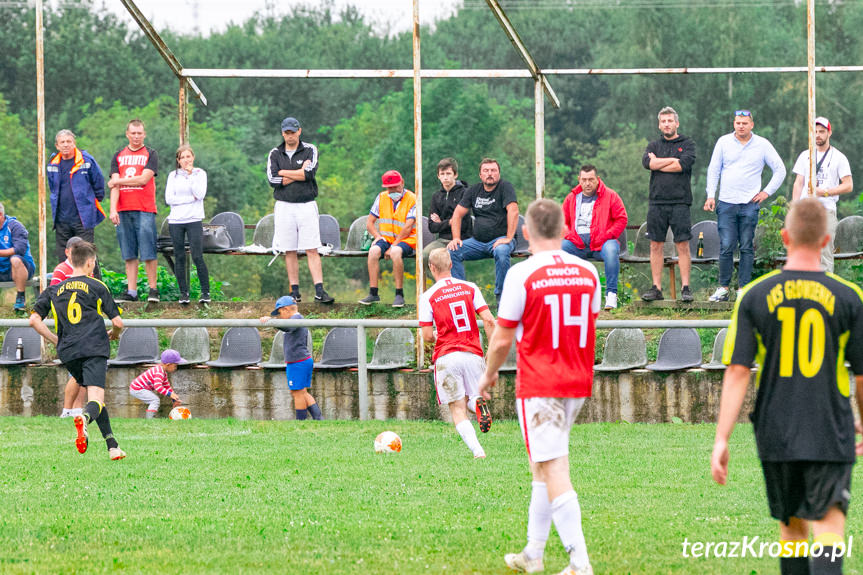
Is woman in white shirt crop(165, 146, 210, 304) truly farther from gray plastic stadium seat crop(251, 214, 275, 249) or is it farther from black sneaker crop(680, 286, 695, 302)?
black sneaker crop(680, 286, 695, 302)

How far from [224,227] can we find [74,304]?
7.76m

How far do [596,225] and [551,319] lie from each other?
375 inches

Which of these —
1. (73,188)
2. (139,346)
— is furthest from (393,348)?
(73,188)

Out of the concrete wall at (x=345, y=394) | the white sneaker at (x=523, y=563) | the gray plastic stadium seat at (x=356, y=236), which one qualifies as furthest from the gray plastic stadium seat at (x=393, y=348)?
the white sneaker at (x=523, y=563)

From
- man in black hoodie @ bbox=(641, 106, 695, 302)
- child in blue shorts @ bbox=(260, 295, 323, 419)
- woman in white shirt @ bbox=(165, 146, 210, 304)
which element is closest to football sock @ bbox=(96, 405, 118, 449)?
child in blue shorts @ bbox=(260, 295, 323, 419)

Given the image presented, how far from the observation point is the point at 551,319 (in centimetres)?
621

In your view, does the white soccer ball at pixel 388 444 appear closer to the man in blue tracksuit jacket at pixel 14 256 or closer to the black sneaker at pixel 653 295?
the black sneaker at pixel 653 295

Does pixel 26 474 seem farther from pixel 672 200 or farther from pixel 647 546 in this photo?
pixel 672 200

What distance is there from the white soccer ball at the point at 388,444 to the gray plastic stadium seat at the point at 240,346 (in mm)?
4913

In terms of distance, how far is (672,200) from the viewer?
15.9m

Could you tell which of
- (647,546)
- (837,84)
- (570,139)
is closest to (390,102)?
(570,139)

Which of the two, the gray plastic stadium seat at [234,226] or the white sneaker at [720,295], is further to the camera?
the gray plastic stadium seat at [234,226]

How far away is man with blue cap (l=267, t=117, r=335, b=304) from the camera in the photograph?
16.3 metres

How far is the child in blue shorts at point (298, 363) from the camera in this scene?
49.2ft
